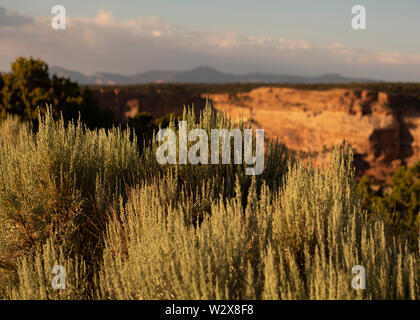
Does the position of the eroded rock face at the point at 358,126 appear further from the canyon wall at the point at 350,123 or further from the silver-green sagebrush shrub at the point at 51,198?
the silver-green sagebrush shrub at the point at 51,198

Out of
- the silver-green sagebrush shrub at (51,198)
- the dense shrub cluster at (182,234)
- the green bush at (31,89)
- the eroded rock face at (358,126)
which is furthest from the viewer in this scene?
the eroded rock face at (358,126)

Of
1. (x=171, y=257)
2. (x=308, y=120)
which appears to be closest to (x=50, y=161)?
(x=171, y=257)

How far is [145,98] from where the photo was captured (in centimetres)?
6662

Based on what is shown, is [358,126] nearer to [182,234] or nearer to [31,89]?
[31,89]

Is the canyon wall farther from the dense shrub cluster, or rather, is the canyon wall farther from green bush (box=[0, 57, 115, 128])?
the dense shrub cluster

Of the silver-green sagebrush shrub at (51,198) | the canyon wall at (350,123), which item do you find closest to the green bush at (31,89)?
the silver-green sagebrush shrub at (51,198)

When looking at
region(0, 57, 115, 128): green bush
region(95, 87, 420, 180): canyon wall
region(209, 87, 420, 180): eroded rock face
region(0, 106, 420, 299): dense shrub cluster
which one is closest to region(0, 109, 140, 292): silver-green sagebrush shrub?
region(0, 106, 420, 299): dense shrub cluster

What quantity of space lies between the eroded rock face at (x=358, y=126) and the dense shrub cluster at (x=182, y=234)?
1672 inches

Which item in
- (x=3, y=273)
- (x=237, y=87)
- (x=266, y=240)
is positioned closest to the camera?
(x=266, y=240)

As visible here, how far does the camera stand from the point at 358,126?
51.5 metres

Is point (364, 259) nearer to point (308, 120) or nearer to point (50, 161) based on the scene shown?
point (50, 161)

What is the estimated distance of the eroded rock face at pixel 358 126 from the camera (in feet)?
166

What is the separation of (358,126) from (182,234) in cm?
5124

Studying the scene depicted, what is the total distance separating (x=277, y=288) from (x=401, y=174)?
23.3 metres
